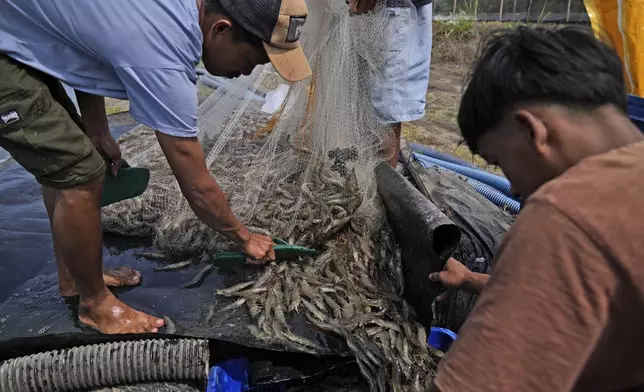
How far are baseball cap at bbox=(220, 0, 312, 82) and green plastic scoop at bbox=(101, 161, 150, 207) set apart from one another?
130 centimetres

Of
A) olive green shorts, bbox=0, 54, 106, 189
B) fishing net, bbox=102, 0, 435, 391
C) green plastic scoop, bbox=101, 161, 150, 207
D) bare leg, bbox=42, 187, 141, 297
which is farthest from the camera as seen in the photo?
green plastic scoop, bbox=101, 161, 150, 207

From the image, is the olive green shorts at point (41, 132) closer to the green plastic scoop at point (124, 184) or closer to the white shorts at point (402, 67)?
the green plastic scoop at point (124, 184)

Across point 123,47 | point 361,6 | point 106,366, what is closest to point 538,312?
point 123,47

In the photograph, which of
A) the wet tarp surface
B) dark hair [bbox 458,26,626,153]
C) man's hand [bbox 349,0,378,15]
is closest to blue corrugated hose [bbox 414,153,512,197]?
man's hand [bbox 349,0,378,15]

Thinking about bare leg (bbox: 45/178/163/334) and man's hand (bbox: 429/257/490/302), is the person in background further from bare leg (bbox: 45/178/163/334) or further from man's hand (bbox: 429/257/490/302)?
bare leg (bbox: 45/178/163/334)

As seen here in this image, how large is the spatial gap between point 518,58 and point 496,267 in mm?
596

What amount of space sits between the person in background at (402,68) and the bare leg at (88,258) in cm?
232

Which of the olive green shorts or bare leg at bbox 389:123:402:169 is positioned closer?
the olive green shorts

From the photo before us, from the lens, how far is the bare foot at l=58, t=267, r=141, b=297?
3363mm

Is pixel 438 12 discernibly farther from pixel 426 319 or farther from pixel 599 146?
pixel 599 146

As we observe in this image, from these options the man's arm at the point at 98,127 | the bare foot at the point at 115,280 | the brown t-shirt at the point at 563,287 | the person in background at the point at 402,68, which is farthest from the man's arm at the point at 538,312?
the person in background at the point at 402,68

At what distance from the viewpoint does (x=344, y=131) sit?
4262 millimetres

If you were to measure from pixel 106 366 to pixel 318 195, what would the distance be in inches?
71.7

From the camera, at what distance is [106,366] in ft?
9.52
